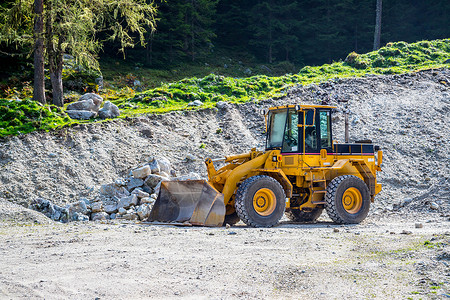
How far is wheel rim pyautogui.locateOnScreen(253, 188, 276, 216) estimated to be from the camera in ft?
35.6

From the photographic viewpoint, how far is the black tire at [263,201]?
10531 millimetres

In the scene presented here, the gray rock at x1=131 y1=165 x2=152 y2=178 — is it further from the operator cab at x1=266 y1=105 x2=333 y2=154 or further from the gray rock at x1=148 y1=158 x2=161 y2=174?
the operator cab at x1=266 y1=105 x2=333 y2=154

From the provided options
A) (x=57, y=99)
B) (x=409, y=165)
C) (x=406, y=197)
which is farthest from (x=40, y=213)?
(x=409, y=165)

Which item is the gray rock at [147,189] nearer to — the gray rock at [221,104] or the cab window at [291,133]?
the cab window at [291,133]

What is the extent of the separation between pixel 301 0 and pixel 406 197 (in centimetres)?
3183

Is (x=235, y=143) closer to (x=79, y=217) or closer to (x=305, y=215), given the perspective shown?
(x=305, y=215)

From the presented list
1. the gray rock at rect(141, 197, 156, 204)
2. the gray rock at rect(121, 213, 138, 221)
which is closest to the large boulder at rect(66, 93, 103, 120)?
the gray rock at rect(141, 197, 156, 204)

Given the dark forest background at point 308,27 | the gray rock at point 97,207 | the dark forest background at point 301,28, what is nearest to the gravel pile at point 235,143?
the gray rock at point 97,207

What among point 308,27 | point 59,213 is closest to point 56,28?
point 59,213

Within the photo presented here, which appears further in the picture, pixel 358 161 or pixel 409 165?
pixel 409 165

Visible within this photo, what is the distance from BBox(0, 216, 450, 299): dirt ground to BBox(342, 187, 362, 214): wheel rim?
7.78ft

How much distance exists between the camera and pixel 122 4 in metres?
18.5

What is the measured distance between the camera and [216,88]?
21875 mm

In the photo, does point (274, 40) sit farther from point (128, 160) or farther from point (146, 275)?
point (146, 275)
